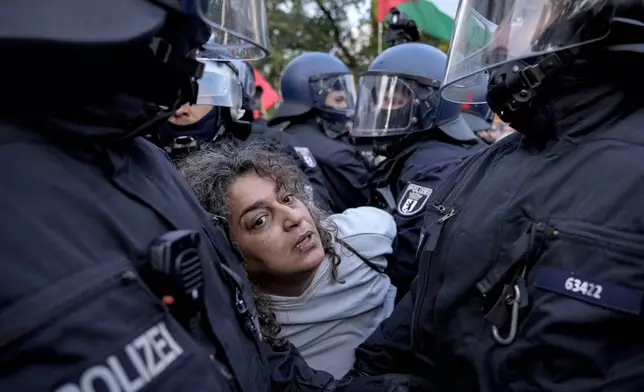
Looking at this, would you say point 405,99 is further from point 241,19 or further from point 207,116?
point 241,19

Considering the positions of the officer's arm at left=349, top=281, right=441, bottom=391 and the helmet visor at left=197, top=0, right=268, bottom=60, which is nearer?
the helmet visor at left=197, top=0, right=268, bottom=60

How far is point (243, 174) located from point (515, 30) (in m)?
1.02

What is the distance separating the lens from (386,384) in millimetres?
1727

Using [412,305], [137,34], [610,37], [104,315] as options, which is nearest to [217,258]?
[104,315]

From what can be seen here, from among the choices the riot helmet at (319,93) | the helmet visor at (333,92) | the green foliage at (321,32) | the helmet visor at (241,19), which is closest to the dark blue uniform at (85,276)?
the helmet visor at (241,19)

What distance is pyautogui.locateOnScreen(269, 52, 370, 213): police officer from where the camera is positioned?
396 centimetres

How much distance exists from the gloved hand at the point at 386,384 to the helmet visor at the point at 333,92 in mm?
3571

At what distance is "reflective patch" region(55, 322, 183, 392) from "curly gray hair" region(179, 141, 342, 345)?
915 mm

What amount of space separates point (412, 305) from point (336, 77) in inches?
149

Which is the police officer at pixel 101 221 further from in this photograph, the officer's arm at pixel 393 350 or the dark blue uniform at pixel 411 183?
the dark blue uniform at pixel 411 183

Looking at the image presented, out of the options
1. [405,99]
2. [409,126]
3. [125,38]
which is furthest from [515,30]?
[405,99]

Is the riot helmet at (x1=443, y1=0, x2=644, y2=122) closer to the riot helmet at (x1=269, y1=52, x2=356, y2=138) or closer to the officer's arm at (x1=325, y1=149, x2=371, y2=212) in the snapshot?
the officer's arm at (x1=325, y1=149, x2=371, y2=212)

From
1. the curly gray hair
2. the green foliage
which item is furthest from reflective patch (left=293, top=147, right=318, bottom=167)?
the green foliage

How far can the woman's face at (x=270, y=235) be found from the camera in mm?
1940
